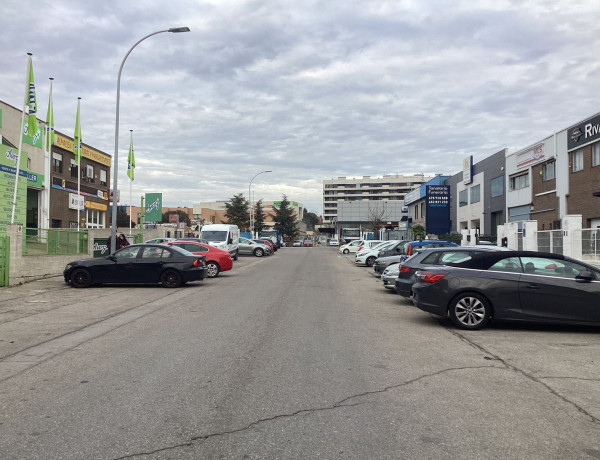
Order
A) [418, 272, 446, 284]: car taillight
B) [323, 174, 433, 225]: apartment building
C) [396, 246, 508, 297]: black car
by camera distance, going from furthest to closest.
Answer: [323, 174, 433, 225]: apartment building < [396, 246, 508, 297]: black car < [418, 272, 446, 284]: car taillight

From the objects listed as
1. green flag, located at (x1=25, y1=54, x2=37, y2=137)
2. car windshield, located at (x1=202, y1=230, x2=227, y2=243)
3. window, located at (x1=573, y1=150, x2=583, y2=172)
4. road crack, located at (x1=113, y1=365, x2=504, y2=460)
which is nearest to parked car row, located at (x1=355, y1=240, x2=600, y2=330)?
road crack, located at (x1=113, y1=365, x2=504, y2=460)

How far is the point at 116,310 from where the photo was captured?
1166 cm

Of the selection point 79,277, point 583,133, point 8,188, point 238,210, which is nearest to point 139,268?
point 79,277

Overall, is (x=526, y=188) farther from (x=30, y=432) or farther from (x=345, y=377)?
(x=30, y=432)

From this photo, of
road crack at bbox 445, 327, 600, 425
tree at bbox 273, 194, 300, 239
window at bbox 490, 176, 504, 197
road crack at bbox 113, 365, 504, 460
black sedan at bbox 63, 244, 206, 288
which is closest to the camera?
road crack at bbox 113, 365, 504, 460

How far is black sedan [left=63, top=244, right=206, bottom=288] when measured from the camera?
54.4 feet

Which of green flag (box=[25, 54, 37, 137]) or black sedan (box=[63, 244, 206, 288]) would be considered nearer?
black sedan (box=[63, 244, 206, 288])

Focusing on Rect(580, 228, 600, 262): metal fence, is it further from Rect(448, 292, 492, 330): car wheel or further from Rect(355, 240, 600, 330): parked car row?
Rect(448, 292, 492, 330): car wheel

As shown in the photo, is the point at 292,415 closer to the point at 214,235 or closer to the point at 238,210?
the point at 214,235

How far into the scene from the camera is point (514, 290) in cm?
904

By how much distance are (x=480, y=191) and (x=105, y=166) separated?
119 ft

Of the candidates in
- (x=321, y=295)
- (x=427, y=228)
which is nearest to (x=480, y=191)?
(x=427, y=228)

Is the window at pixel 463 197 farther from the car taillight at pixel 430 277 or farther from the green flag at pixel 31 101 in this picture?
the car taillight at pixel 430 277

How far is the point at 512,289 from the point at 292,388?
513 centimetres
